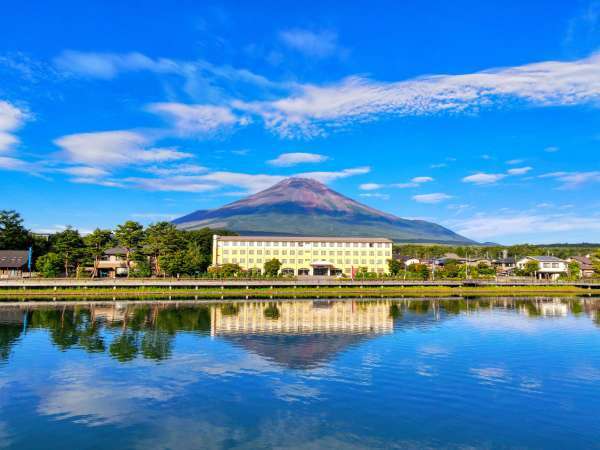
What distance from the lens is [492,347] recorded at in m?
30.5

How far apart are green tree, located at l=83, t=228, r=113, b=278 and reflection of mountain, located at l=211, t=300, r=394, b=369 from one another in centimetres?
3160

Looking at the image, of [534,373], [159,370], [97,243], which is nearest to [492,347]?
[534,373]

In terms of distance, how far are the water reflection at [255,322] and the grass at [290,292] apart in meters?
6.03

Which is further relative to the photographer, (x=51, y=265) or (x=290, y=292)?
(x=51, y=265)

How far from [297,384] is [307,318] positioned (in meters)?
22.1

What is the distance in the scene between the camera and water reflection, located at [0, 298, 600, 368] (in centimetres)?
3020

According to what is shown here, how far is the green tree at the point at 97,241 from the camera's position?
240 feet

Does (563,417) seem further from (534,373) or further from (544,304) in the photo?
(544,304)

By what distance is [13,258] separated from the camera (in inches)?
3054

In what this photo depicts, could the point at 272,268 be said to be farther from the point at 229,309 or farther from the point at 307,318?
the point at 307,318

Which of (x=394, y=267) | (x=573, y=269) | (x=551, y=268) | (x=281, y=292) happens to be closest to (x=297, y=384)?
(x=281, y=292)

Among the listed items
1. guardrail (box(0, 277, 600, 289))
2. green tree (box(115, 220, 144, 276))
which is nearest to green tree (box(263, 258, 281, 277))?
guardrail (box(0, 277, 600, 289))

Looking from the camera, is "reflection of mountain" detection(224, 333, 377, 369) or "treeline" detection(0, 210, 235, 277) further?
"treeline" detection(0, 210, 235, 277)

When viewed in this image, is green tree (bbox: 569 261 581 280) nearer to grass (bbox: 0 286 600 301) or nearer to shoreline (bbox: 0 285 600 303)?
shoreline (bbox: 0 285 600 303)
